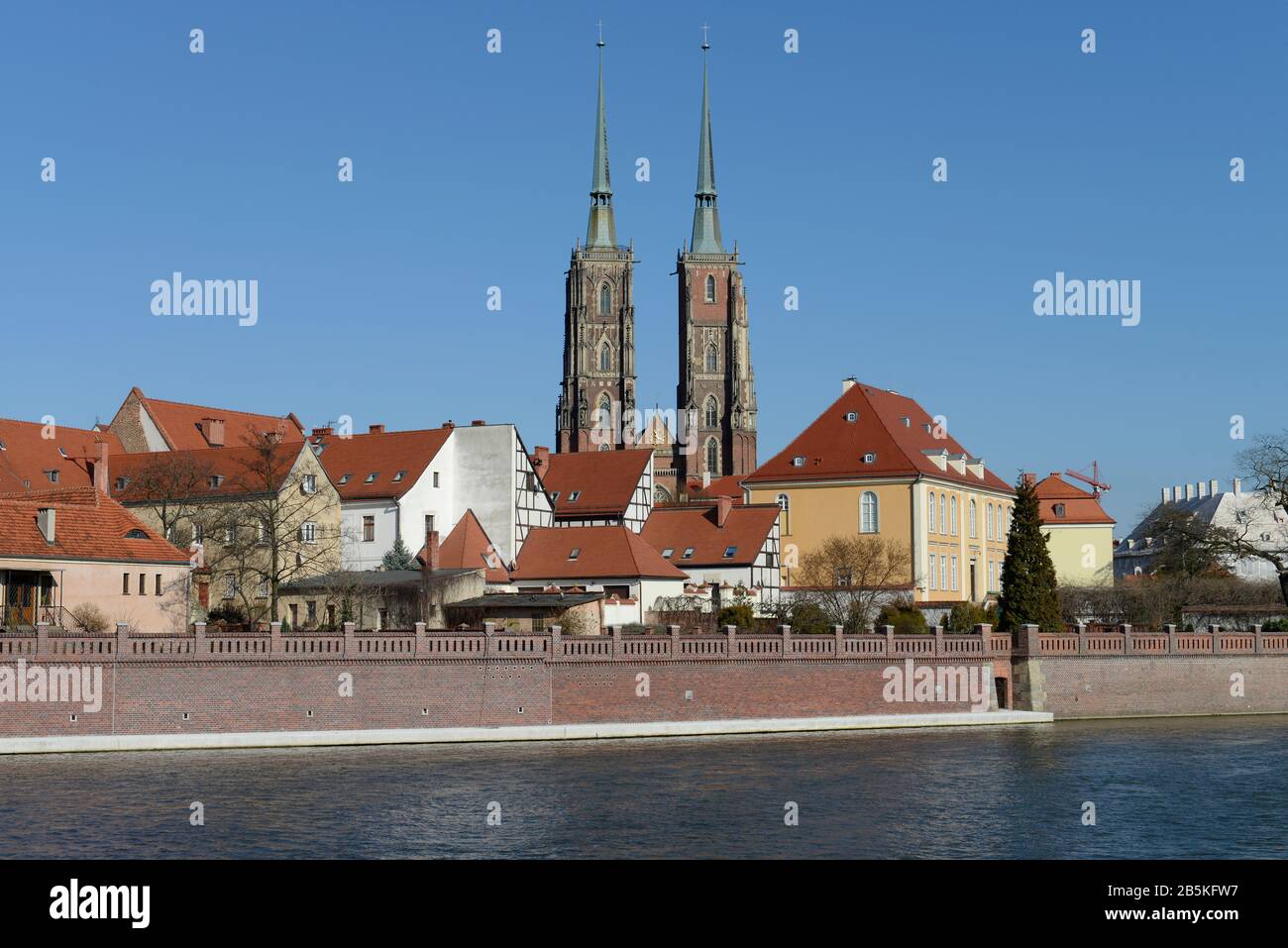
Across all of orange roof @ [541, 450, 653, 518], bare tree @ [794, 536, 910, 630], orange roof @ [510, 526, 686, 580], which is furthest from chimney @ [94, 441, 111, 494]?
bare tree @ [794, 536, 910, 630]

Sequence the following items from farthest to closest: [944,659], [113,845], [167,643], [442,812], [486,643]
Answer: [944,659]
[486,643]
[167,643]
[442,812]
[113,845]

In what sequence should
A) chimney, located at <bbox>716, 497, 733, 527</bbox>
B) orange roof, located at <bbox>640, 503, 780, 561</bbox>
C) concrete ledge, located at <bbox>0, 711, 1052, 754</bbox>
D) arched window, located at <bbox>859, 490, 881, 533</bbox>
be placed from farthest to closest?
1. arched window, located at <bbox>859, 490, 881, 533</bbox>
2. chimney, located at <bbox>716, 497, 733, 527</bbox>
3. orange roof, located at <bbox>640, 503, 780, 561</bbox>
4. concrete ledge, located at <bbox>0, 711, 1052, 754</bbox>

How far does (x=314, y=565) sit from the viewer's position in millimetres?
71375

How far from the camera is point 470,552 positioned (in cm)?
7519

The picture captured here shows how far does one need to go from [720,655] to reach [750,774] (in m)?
10.9

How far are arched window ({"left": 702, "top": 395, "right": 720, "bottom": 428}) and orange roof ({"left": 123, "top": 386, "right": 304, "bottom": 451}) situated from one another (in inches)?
2547

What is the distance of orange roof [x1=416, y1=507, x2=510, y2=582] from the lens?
7388 centimetres

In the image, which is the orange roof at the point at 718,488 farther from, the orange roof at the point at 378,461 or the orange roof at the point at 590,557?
the orange roof at the point at 590,557

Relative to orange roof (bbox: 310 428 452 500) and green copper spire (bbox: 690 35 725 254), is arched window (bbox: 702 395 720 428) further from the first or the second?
orange roof (bbox: 310 428 452 500)

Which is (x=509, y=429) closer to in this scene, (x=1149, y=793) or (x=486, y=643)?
(x=486, y=643)

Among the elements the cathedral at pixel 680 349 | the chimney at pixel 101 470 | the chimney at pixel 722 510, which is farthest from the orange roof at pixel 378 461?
the cathedral at pixel 680 349
